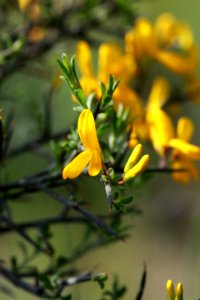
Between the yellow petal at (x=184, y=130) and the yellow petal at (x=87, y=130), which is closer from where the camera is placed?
the yellow petal at (x=87, y=130)

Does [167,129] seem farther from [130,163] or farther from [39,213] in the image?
[39,213]

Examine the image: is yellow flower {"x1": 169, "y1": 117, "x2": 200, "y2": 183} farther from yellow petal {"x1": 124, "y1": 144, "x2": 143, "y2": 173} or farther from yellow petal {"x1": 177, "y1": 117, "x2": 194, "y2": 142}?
yellow petal {"x1": 124, "y1": 144, "x2": 143, "y2": 173}

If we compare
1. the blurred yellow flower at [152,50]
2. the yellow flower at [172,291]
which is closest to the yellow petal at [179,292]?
the yellow flower at [172,291]

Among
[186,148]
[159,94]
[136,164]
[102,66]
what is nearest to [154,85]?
[159,94]

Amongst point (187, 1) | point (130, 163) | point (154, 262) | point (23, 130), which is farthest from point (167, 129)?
point (187, 1)

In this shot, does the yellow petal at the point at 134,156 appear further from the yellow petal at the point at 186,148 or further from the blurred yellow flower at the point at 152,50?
the blurred yellow flower at the point at 152,50

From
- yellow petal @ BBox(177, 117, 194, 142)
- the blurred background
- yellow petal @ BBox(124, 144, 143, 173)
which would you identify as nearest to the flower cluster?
yellow petal @ BBox(177, 117, 194, 142)

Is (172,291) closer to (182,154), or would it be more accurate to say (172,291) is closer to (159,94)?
(182,154)
